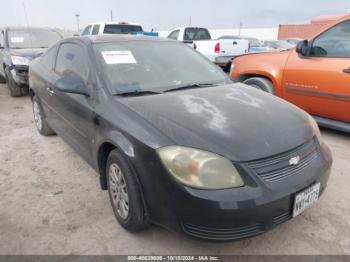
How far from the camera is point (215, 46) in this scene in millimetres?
9953

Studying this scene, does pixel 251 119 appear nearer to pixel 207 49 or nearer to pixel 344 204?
pixel 344 204

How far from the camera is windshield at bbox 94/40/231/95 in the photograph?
104 inches

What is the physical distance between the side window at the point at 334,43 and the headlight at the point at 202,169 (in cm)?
303

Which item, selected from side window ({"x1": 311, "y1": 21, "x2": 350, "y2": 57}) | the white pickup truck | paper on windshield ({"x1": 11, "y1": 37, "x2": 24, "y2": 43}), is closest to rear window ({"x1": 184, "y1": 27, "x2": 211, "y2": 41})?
the white pickup truck

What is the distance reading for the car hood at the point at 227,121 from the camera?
1.92m

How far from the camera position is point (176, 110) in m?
2.25

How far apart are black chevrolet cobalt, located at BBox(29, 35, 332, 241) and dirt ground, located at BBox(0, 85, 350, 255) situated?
0.22 m

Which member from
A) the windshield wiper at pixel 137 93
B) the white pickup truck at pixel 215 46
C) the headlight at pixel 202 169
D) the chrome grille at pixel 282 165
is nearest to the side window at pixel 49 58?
the windshield wiper at pixel 137 93

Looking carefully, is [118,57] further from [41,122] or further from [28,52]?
[28,52]

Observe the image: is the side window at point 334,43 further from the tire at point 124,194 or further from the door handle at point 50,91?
the door handle at point 50,91

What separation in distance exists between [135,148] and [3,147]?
3.02 meters

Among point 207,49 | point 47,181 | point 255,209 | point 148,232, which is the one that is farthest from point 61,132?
point 207,49

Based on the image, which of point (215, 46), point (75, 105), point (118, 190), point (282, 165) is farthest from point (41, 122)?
point (215, 46)

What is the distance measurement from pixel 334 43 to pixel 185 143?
10.6ft
